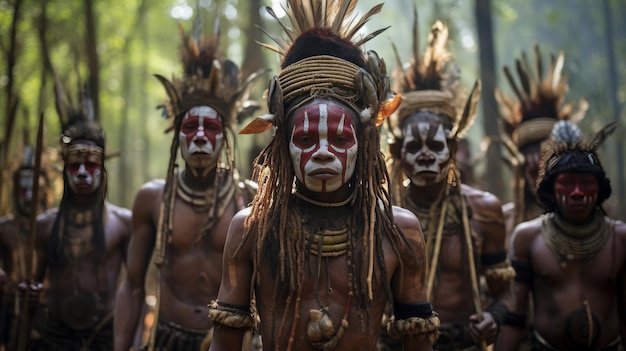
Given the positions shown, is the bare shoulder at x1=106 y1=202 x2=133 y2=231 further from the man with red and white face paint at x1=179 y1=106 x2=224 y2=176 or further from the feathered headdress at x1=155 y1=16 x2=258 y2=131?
the man with red and white face paint at x1=179 y1=106 x2=224 y2=176

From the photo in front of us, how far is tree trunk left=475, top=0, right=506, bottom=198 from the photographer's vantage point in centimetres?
1053

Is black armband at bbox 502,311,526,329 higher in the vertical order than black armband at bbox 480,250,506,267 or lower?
lower

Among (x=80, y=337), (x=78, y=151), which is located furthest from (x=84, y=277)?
(x=78, y=151)

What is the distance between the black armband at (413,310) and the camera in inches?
138

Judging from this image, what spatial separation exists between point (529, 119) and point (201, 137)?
3860 millimetres

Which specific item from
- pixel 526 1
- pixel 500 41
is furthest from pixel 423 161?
pixel 500 41

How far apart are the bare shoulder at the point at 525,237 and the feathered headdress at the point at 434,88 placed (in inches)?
34.9

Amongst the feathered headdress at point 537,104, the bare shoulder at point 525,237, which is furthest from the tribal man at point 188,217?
the feathered headdress at point 537,104

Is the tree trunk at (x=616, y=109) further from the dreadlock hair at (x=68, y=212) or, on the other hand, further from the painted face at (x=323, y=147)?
the painted face at (x=323, y=147)

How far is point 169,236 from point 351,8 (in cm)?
228

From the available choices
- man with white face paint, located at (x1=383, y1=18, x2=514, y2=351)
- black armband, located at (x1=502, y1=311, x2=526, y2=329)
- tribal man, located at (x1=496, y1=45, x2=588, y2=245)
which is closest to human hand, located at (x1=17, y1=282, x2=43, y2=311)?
man with white face paint, located at (x1=383, y1=18, x2=514, y2=351)

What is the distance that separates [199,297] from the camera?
5.16 m

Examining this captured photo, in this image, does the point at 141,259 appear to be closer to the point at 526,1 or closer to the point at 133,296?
the point at 133,296

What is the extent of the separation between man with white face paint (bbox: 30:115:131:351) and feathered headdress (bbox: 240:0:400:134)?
2.89 meters
